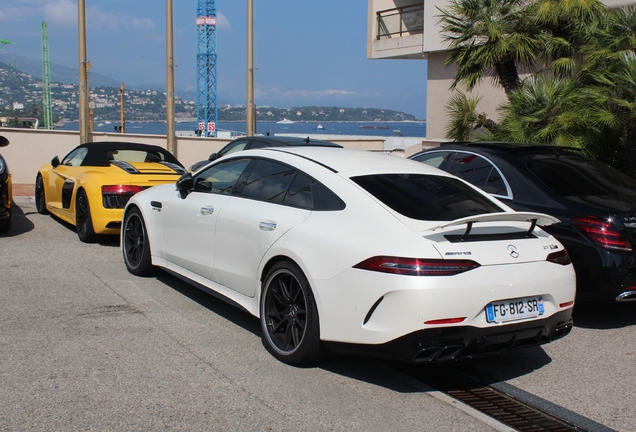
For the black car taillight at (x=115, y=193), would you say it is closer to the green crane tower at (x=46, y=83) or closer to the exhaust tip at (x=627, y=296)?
the exhaust tip at (x=627, y=296)

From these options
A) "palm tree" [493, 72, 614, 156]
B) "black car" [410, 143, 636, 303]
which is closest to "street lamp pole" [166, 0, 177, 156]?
"palm tree" [493, 72, 614, 156]

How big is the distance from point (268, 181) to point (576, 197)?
9.31ft

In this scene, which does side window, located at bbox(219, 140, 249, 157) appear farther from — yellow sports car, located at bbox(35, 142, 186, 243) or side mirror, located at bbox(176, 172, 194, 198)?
side mirror, located at bbox(176, 172, 194, 198)

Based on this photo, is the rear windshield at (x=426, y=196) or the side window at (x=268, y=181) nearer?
the rear windshield at (x=426, y=196)

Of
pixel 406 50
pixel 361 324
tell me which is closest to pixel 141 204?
pixel 361 324

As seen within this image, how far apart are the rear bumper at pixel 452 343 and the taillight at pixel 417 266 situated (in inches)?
13.6

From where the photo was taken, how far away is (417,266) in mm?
4035

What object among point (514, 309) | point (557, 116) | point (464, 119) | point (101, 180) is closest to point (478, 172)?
point (514, 309)

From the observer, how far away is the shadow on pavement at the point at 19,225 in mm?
9859

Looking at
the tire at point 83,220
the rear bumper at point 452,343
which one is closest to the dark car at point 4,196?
the tire at point 83,220

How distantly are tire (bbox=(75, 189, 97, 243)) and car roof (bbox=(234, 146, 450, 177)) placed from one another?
13.0 ft

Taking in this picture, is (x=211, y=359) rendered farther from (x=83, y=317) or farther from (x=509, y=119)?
(x=509, y=119)

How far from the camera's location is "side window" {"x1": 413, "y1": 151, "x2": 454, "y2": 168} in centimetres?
769

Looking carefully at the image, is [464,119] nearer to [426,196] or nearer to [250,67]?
[426,196]
